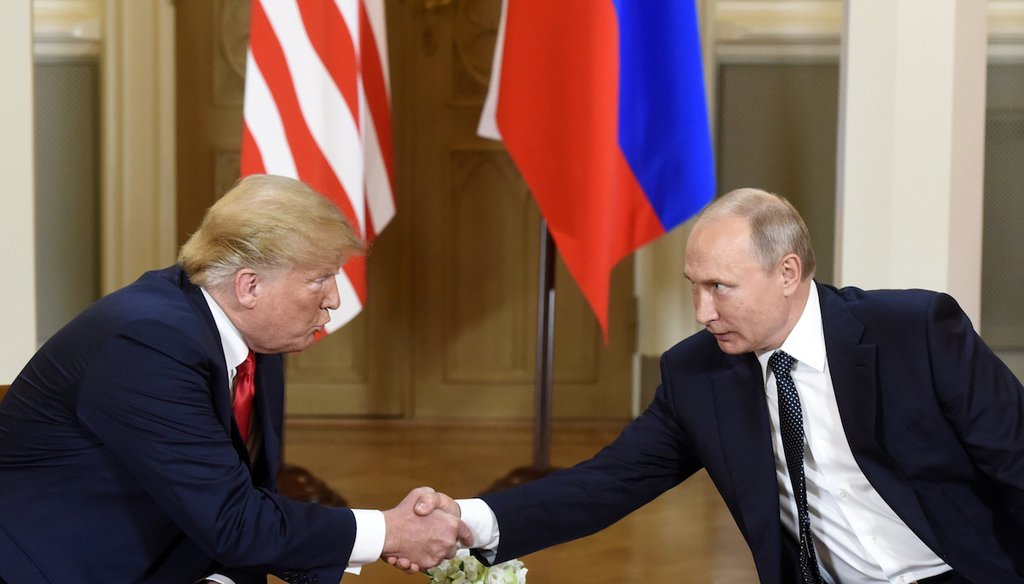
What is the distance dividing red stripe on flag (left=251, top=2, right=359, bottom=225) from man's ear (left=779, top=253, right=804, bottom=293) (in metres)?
2.04

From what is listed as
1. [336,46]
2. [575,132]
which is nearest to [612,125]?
[575,132]

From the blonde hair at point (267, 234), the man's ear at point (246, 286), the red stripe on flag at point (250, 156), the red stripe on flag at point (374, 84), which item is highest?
the red stripe on flag at point (374, 84)

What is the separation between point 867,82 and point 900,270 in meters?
0.68

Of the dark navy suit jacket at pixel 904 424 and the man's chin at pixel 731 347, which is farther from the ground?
the man's chin at pixel 731 347

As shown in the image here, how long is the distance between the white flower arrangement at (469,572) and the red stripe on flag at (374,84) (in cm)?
223

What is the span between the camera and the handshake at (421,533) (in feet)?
7.01

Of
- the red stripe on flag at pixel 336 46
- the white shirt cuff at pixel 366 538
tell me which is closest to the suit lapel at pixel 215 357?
the white shirt cuff at pixel 366 538

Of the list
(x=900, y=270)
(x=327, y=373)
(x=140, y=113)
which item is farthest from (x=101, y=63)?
(x=900, y=270)

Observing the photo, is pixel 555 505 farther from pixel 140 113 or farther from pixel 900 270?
pixel 140 113

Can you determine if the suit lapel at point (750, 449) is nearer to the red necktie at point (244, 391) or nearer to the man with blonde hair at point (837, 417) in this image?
the man with blonde hair at point (837, 417)

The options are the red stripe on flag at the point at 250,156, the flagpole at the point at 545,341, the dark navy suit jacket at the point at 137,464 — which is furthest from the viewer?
the flagpole at the point at 545,341

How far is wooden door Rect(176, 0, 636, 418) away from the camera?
568 centimetres

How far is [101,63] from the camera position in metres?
5.48

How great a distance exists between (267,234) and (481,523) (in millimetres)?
733
